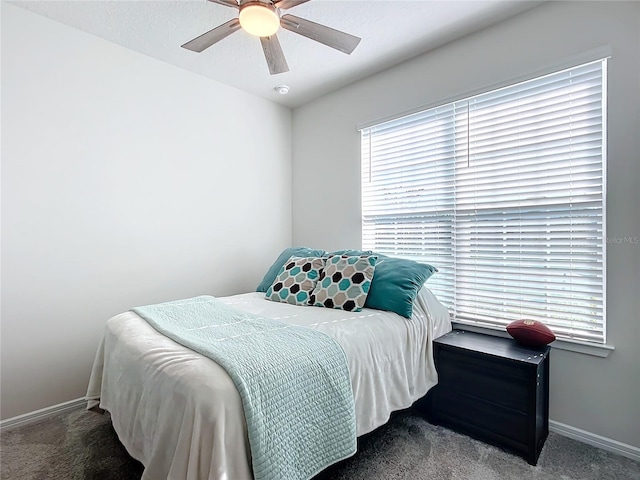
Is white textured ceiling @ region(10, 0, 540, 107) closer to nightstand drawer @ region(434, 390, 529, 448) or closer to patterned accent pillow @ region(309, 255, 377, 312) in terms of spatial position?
patterned accent pillow @ region(309, 255, 377, 312)

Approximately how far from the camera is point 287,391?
1.29m

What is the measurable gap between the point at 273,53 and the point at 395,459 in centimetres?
238

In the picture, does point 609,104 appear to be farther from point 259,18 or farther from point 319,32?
point 259,18

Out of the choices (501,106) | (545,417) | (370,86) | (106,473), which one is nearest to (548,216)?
(501,106)

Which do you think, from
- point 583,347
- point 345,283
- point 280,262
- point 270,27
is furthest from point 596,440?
point 270,27

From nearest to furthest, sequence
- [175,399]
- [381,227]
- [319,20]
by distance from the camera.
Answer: [175,399] < [319,20] < [381,227]

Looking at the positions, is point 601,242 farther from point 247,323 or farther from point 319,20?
point 319,20

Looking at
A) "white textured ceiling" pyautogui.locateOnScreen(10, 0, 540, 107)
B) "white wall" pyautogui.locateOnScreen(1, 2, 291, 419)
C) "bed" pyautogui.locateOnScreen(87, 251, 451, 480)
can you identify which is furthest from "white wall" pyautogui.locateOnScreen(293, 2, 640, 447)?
"white wall" pyautogui.locateOnScreen(1, 2, 291, 419)

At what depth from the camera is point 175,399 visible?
46.8 inches

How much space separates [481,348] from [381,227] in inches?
53.4

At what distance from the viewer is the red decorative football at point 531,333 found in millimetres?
Result: 1954

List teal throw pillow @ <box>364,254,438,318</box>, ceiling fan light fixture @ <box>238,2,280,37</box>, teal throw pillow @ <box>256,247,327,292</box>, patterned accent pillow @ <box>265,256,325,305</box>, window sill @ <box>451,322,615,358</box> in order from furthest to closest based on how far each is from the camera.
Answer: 1. teal throw pillow @ <box>256,247,327,292</box>
2. patterned accent pillow @ <box>265,256,325,305</box>
3. teal throw pillow @ <box>364,254,438,318</box>
4. window sill @ <box>451,322,615,358</box>
5. ceiling fan light fixture @ <box>238,2,280,37</box>

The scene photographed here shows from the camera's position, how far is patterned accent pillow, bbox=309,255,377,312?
2.22m

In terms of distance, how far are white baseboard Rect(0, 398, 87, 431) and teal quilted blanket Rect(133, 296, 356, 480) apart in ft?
4.40
